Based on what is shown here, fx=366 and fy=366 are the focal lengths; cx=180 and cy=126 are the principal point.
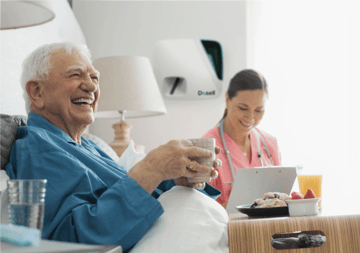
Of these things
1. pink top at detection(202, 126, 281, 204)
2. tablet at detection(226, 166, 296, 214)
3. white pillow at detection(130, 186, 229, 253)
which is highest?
white pillow at detection(130, 186, 229, 253)

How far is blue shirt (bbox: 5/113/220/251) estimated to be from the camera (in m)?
0.79

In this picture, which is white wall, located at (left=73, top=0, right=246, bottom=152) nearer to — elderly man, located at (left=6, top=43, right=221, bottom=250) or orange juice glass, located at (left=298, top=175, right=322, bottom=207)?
orange juice glass, located at (left=298, top=175, right=322, bottom=207)

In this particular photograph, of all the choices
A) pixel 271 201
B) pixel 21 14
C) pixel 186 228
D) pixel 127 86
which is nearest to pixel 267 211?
pixel 271 201

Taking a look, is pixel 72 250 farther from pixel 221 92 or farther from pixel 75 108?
pixel 221 92

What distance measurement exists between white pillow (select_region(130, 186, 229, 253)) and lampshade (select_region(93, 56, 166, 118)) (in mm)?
1368

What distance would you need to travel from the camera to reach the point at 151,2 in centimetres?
302

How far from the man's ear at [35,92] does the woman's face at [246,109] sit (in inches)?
49.0

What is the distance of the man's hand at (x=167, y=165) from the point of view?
854 millimetres

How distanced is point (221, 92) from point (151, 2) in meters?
0.94

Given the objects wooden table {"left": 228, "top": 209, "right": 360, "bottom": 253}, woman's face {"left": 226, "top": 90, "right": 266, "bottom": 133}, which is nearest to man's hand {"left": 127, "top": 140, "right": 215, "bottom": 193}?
wooden table {"left": 228, "top": 209, "right": 360, "bottom": 253}

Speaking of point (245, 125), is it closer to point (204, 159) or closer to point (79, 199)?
point (204, 159)

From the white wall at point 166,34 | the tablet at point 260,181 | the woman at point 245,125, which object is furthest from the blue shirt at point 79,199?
the white wall at point 166,34

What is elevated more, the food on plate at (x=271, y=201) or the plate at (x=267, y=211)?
the food on plate at (x=271, y=201)

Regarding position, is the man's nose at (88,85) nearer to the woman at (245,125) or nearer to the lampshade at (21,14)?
the lampshade at (21,14)
